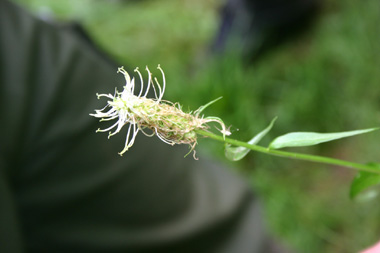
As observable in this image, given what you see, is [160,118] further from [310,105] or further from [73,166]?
[310,105]

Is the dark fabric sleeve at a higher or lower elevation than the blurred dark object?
lower

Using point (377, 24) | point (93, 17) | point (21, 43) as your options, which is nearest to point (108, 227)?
point (21, 43)

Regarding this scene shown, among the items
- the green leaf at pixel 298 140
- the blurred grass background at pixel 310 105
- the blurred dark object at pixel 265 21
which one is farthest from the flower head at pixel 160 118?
the blurred dark object at pixel 265 21

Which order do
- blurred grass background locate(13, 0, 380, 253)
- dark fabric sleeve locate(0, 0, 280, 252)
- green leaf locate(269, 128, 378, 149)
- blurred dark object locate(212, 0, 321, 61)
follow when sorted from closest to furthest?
green leaf locate(269, 128, 378, 149) → dark fabric sleeve locate(0, 0, 280, 252) → blurred grass background locate(13, 0, 380, 253) → blurred dark object locate(212, 0, 321, 61)

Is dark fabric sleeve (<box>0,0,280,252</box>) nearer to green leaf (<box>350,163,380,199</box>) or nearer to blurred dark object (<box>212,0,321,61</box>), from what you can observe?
green leaf (<box>350,163,380,199</box>)

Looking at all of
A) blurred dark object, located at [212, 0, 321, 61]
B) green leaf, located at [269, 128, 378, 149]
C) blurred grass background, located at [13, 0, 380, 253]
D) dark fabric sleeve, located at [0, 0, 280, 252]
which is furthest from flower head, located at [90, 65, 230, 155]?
blurred dark object, located at [212, 0, 321, 61]

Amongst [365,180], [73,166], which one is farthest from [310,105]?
[365,180]
